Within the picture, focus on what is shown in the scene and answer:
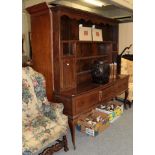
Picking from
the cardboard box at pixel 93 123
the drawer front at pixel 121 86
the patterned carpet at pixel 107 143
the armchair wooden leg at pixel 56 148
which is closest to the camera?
the armchair wooden leg at pixel 56 148

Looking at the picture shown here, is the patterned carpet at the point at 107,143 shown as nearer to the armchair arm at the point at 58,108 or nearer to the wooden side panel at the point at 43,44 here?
the armchair arm at the point at 58,108

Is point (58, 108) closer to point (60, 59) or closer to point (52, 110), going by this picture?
point (52, 110)

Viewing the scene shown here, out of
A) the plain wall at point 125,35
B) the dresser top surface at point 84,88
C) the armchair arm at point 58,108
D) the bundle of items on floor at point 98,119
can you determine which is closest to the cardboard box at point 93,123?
the bundle of items on floor at point 98,119

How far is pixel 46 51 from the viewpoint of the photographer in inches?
103

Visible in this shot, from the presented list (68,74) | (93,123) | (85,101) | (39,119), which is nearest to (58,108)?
→ (39,119)

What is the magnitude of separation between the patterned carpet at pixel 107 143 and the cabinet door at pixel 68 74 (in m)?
0.77

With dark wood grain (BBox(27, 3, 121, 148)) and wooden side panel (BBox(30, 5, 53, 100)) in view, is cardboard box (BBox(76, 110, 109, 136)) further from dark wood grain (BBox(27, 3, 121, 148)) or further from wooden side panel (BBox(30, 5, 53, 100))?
wooden side panel (BBox(30, 5, 53, 100))

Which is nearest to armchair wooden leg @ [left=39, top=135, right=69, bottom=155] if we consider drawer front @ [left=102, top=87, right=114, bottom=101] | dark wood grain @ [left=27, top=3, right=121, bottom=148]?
dark wood grain @ [left=27, top=3, right=121, bottom=148]

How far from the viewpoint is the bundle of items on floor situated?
2922 millimetres

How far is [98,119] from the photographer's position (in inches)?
123

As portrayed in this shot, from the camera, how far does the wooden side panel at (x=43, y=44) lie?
2.55 meters
